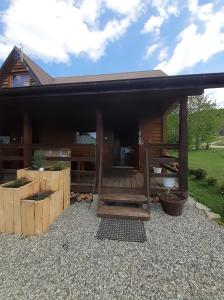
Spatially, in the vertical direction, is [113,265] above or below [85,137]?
below

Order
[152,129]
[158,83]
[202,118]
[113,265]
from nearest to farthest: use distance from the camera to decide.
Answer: [113,265] → [158,83] → [152,129] → [202,118]

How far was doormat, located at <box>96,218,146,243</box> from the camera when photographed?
2.89 metres

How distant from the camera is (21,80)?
28.7 ft

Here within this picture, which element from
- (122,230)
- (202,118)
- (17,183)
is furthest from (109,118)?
(202,118)

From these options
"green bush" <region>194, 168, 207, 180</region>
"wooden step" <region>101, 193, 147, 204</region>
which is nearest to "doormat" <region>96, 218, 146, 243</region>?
"wooden step" <region>101, 193, 147, 204</region>

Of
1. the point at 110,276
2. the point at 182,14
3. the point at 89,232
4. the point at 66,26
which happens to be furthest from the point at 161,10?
the point at 110,276

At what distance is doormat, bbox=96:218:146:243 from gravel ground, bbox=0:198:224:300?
106 millimetres

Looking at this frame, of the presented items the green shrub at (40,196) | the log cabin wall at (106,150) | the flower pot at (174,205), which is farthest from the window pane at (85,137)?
the flower pot at (174,205)

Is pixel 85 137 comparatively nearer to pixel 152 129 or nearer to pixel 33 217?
pixel 152 129

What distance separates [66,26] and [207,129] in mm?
18923

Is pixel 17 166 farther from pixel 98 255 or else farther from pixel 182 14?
pixel 182 14

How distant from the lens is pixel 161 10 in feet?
24.0

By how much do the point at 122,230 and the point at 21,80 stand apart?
27.7ft

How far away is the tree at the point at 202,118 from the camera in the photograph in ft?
70.0
